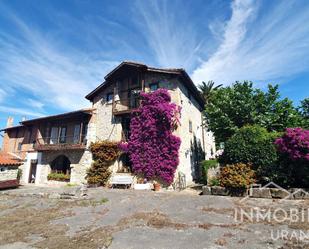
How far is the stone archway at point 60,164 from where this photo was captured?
23141 mm

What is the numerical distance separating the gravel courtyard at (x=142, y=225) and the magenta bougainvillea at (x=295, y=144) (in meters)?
2.37

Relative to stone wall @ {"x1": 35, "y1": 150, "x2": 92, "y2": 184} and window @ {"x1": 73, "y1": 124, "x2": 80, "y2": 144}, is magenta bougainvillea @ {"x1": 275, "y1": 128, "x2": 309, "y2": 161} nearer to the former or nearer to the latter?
stone wall @ {"x1": 35, "y1": 150, "x2": 92, "y2": 184}

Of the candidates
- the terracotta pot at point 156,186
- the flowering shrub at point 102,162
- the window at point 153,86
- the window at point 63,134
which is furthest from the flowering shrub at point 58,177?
the window at point 153,86

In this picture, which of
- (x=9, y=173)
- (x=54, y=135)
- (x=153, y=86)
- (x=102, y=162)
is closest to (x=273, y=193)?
(x=153, y=86)

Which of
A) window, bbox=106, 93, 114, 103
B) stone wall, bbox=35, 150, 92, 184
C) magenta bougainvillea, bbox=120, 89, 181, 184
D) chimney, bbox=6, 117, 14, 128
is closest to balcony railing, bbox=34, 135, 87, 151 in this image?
stone wall, bbox=35, 150, 92, 184

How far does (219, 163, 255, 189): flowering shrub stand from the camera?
12.2 metres

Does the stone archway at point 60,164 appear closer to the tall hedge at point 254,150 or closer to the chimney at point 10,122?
the chimney at point 10,122

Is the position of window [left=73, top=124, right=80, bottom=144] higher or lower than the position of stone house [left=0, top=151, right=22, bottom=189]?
higher

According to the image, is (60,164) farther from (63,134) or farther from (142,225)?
(142,225)

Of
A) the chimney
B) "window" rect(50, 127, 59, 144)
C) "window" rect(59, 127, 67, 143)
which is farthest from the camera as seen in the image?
the chimney

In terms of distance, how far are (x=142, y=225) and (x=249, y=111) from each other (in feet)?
45.4

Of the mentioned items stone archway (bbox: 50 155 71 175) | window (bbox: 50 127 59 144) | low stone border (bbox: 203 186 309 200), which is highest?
window (bbox: 50 127 59 144)

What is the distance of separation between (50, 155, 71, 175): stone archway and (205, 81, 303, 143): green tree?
16.2m

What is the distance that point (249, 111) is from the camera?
57.7 feet
